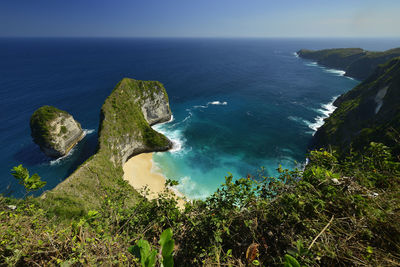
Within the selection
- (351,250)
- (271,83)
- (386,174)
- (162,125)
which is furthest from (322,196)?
(271,83)

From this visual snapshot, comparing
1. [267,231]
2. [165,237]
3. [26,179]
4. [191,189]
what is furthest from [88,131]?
[267,231]

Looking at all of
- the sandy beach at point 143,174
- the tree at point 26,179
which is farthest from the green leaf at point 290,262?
the sandy beach at point 143,174

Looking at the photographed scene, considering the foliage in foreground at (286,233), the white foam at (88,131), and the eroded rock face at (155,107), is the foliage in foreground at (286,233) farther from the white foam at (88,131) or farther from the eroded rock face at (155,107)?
the white foam at (88,131)

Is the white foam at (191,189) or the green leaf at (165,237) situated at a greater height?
the green leaf at (165,237)

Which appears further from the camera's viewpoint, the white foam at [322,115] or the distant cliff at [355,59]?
the distant cliff at [355,59]

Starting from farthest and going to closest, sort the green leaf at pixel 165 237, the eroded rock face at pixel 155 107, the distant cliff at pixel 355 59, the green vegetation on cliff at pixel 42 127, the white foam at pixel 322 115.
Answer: the distant cliff at pixel 355 59 < the white foam at pixel 322 115 < the eroded rock face at pixel 155 107 < the green vegetation on cliff at pixel 42 127 < the green leaf at pixel 165 237

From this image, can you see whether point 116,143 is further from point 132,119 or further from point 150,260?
point 150,260

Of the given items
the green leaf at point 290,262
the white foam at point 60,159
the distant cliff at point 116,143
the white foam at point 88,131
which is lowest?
the white foam at point 60,159

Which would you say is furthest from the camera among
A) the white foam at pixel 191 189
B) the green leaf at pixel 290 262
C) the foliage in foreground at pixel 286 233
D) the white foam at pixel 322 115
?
the white foam at pixel 322 115
